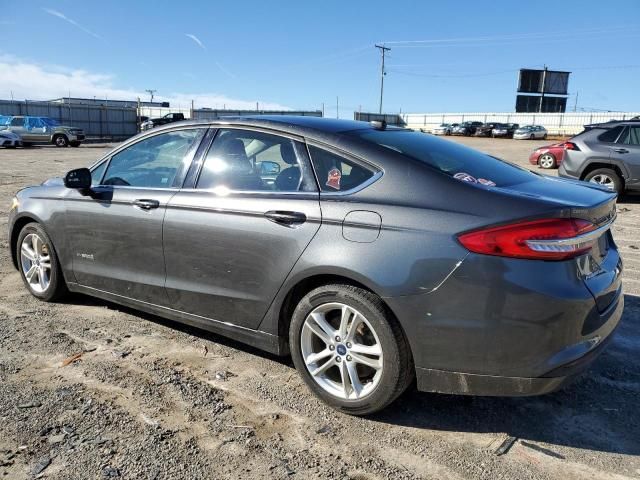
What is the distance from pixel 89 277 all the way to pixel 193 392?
160 centimetres

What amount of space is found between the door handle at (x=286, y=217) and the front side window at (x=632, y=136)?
368 inches

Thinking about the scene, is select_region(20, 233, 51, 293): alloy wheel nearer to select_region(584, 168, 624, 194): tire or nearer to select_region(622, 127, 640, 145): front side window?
select_region(584, 168, 624, 194): tire

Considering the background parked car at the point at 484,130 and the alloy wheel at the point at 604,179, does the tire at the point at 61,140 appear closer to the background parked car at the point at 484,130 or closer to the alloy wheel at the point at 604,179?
the alloy wheel at the point at 604,179

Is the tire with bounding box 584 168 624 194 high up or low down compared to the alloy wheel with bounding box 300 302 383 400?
up

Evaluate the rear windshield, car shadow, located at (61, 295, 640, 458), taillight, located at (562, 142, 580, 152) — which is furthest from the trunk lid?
taillight, located at (562, 142, 580, 152)

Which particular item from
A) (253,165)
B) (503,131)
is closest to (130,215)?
(253,165)

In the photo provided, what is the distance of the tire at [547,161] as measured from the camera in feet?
62.5

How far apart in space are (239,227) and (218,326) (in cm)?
70

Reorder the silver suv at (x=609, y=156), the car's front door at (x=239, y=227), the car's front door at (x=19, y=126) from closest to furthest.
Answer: the car's front door at (x=239, y=227) → the silver suv at (x=609, y=156) → the car's front door at (x=19, y=126)

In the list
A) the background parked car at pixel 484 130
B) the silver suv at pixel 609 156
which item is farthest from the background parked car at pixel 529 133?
the silver suv at pixel 609 156

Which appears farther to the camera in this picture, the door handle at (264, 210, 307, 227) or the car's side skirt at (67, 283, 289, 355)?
the car's side skirt at (67, 283, 289, 355)

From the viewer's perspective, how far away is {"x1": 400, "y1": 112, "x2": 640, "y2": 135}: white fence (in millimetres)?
58481

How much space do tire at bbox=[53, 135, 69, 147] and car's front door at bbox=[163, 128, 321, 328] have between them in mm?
30713

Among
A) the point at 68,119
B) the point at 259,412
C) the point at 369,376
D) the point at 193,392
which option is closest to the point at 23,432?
the point at 193,392
